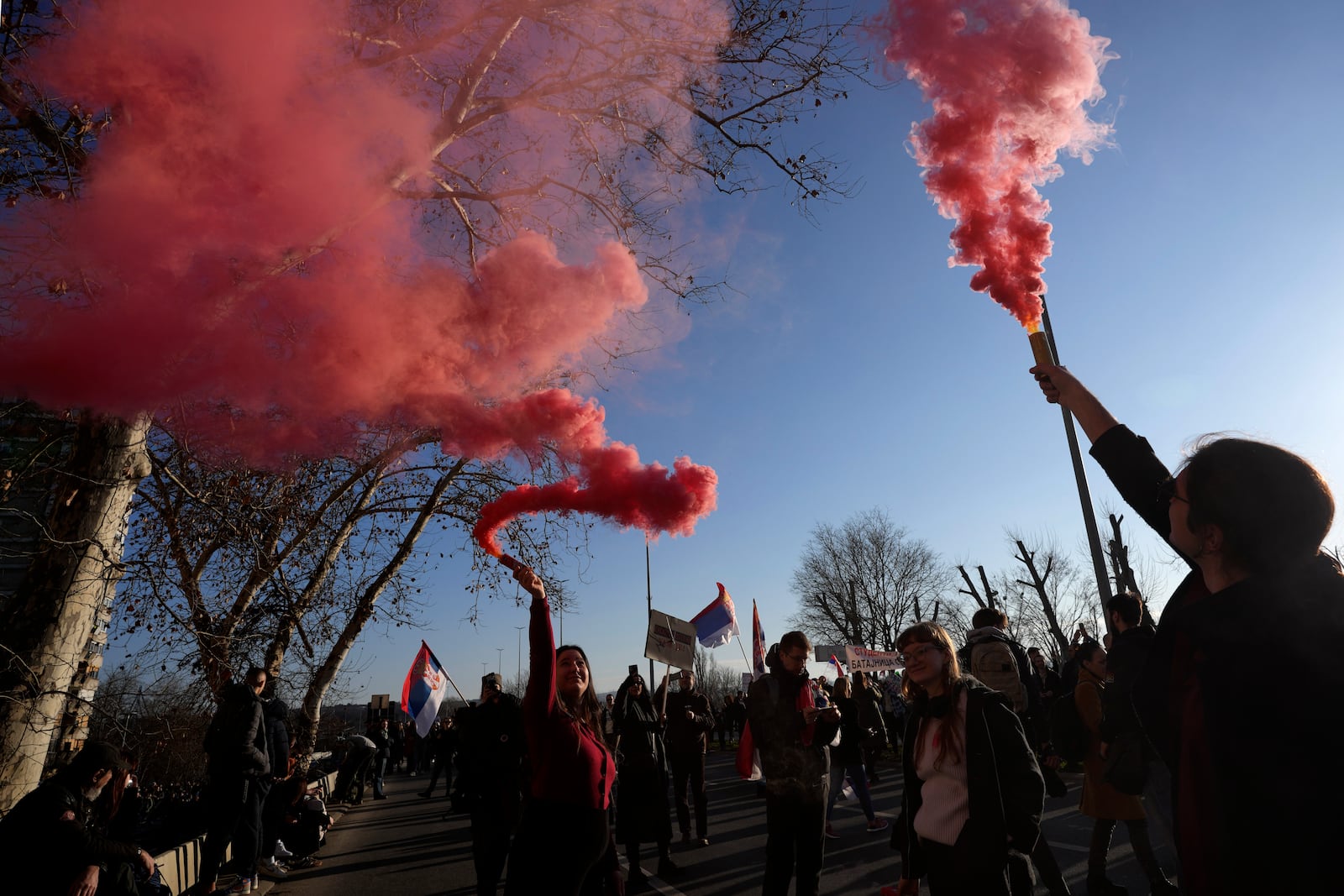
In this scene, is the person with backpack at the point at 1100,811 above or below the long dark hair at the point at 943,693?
below

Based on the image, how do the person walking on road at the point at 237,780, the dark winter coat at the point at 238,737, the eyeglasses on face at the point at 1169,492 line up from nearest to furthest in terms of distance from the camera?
the eyeglasses on face at the point at 1169,492
the person walking on road at the point at 237,780
the dark winter coat at the point at 238,737

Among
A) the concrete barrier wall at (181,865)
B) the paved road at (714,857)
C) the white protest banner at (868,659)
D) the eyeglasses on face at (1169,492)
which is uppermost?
the white protest banner at (868,659)

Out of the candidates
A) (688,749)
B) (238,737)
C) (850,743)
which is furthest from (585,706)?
(850,743)

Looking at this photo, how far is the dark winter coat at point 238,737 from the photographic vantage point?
6.16m

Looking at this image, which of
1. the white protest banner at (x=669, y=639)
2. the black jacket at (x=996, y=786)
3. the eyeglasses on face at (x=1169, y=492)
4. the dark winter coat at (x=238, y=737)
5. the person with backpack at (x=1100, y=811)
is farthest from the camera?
the white protest banner at (x=669, y=639)

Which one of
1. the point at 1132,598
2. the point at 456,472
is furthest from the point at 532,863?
A: the point at 456,472

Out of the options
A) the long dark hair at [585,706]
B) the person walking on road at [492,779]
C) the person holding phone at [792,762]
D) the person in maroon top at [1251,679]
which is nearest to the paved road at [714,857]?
the person walking on road at [492,779]

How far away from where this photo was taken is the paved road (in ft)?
19.9

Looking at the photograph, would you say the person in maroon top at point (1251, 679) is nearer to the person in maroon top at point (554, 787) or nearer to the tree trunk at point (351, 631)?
the person in maroon top at point (554, 787)

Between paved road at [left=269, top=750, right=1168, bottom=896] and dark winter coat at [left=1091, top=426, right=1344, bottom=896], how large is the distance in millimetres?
4804

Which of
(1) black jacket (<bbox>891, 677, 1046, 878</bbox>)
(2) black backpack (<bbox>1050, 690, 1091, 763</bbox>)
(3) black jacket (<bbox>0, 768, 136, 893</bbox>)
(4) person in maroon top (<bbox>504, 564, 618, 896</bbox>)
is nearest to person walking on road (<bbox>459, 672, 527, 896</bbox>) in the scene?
(4) person in maroon top (<bbox>504, 564, 618, 896</bbox>)

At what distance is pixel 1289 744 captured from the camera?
4.42 ft

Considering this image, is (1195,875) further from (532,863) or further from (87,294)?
(87,294)

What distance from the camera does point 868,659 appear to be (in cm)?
2039
